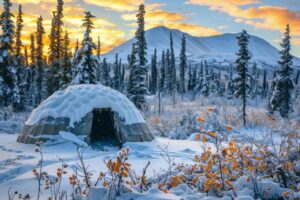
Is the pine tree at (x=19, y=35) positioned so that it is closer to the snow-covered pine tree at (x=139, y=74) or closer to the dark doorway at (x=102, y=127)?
the snow-covered pine tree at (x=139, y=74)

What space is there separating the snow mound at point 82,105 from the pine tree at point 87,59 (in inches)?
536

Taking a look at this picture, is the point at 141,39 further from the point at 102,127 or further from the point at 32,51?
the point at 32,51

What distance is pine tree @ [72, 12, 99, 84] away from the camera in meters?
25.8

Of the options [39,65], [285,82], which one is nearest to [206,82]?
[285,82]

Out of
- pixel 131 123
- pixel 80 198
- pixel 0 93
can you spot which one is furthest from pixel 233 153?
pixel 0 93

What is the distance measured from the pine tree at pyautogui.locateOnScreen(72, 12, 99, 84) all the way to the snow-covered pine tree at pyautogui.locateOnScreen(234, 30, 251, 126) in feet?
43.3

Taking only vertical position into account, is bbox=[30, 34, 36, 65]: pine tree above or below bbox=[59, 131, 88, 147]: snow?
above

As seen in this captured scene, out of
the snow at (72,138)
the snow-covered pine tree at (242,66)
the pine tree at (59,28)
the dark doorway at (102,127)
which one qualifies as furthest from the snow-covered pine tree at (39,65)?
the snow at (72,138)

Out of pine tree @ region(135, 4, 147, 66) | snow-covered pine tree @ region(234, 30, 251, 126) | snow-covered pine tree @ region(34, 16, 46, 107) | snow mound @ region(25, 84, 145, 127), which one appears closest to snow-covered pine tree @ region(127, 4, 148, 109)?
pine tree @ region(135, 4, 147, 66)

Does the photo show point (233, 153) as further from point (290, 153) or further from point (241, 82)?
point (241, 82)

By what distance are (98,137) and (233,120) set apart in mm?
11382

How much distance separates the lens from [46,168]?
24.0ft

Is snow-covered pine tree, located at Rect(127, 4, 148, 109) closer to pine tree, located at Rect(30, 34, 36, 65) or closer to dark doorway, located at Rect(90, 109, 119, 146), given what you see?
dark doorway, located at Rect(90, 109, 119, 146)

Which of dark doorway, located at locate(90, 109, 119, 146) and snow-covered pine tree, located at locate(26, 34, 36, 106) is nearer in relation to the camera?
dark doorway, located at locate(90, 109, 119, 146)
